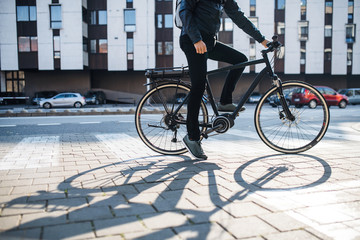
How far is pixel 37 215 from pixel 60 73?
4063 centimetres

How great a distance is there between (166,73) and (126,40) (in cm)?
3492

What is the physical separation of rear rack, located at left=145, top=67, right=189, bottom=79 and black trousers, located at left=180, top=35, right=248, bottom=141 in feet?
0.92

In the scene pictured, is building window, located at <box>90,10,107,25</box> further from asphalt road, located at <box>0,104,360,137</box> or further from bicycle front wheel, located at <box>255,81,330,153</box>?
→ bicycle front wheel, located at <box>255,81,330,153</box>

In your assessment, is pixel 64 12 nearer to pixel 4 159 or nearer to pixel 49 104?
pixel 49 104

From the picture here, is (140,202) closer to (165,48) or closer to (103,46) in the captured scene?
(165,48)

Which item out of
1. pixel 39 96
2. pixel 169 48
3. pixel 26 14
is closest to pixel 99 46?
pixel 169 48

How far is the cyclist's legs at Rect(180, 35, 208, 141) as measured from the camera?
3766 millimetres

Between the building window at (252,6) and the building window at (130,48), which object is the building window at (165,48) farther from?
the building window at (252,6)

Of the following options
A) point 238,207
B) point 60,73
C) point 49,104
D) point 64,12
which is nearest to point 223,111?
point 238,207

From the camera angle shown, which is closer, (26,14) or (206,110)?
(206,110)

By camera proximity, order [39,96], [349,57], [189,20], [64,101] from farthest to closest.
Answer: [349,57] → [39,96] → [64,101] → [189,20]

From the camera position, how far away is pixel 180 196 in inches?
97.8

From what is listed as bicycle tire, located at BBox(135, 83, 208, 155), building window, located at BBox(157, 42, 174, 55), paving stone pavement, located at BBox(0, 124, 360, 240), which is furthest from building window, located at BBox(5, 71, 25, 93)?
bicycle tire, located at BBox(135, 83, 208, 155)

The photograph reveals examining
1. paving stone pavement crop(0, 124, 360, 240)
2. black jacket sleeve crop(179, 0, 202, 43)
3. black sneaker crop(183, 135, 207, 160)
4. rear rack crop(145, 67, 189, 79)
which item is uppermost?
black jacket sleeve crop(179, 0, 202, 43)
